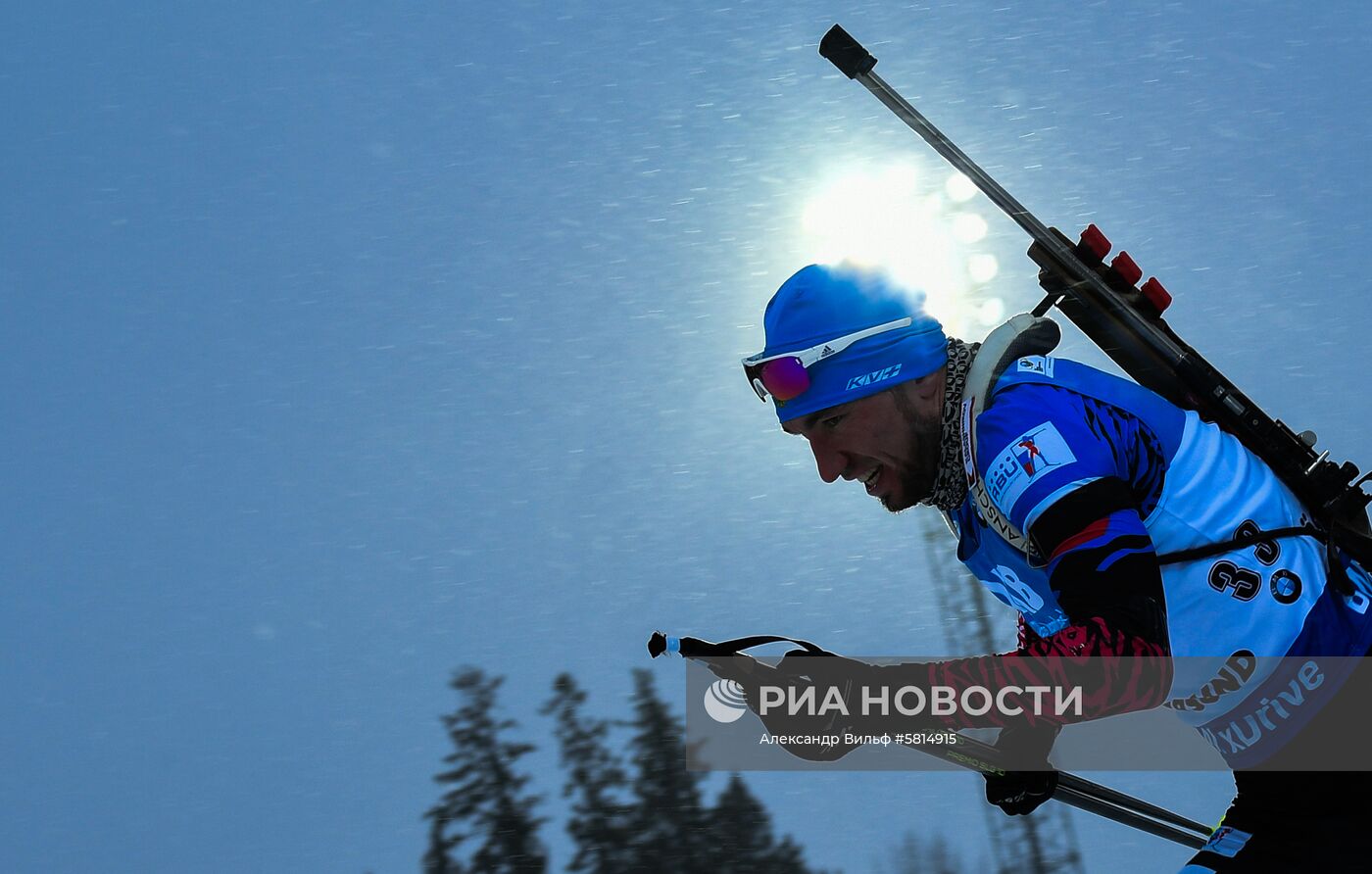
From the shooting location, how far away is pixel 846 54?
154 inches

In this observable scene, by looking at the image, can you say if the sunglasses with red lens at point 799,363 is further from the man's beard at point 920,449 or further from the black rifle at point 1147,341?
the black rifle at point 1147,341

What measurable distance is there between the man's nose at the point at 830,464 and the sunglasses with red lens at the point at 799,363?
166 millimetres

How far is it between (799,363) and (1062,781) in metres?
1.47

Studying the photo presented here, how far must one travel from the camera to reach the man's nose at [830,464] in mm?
3311

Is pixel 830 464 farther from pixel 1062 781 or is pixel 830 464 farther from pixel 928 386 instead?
pixel 1062 781

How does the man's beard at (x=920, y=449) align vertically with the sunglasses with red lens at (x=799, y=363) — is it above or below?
below

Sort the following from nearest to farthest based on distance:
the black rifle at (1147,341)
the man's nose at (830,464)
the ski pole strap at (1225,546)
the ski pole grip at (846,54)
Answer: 1. the ski pole strap at (1225,546)
2. the black rifle at (1147,341)
3. the man's nose at (830,464)
4. the ski pole grip at (846,54)

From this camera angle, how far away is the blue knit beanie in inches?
128

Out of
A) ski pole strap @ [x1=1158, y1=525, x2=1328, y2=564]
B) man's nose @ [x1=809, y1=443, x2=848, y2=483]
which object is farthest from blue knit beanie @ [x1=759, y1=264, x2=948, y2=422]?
ski pole strap @ [x1=1158, y1=525, x2=1328, y2=564]

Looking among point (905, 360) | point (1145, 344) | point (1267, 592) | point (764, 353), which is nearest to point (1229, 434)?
point (1145, 344)

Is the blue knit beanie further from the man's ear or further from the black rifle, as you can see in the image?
the black rifle

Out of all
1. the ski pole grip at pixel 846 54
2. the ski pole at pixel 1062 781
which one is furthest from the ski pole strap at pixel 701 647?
the ski pole grip at pixel 846 54

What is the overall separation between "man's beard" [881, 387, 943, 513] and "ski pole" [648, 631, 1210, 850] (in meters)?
0.45

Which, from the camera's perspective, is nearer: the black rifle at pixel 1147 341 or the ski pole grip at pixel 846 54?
the black rifle at pixel 1147 341
